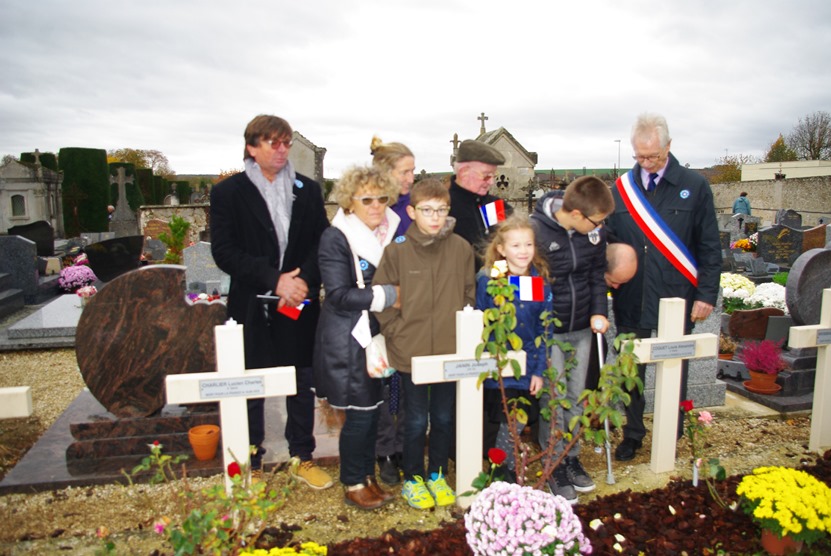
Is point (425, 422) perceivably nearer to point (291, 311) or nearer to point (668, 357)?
point (291, 311)

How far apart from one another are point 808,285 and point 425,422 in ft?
12.3

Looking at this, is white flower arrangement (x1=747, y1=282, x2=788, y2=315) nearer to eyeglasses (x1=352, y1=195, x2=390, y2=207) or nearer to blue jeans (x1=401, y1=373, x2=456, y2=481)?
blue jeans (x1=401, y1=373, x2=456, y2=481)

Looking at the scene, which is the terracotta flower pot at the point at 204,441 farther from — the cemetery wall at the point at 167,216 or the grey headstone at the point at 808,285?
the cemetery wall at the point at 167,216

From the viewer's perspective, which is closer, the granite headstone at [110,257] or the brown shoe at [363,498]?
the brown shoe at [363,498]

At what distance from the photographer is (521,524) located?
206cm

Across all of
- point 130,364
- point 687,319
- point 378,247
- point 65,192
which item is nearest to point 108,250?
point 130,364

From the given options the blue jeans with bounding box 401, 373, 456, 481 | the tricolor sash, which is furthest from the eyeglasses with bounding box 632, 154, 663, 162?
the blue jeans with bounding box 401, 373, 456, 481

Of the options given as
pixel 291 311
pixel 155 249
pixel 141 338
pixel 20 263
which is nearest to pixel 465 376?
pixel 291 311

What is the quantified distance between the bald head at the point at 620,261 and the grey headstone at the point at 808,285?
229 cm

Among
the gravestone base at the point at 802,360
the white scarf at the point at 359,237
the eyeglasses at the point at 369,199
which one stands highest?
the eyeglasses at the point at 369,199

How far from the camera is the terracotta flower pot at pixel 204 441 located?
3566 millimetres

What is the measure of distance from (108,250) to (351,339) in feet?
27.1

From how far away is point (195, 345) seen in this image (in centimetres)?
383

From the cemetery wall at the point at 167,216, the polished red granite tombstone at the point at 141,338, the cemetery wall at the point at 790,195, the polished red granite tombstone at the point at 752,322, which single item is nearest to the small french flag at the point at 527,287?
the polished red granite tombstone at the point at 141,338
